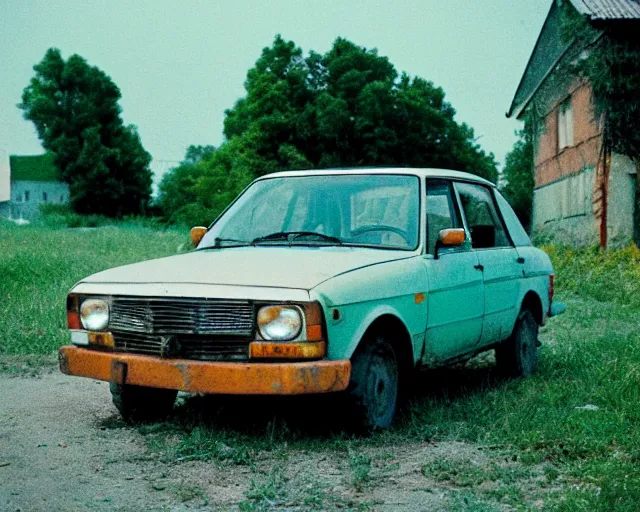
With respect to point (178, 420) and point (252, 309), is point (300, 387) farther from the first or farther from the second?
point (178, 420)

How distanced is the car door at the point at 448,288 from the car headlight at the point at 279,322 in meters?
1.27

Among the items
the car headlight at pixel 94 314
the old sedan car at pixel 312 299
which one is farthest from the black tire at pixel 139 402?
the car headlight at pixel 94 314

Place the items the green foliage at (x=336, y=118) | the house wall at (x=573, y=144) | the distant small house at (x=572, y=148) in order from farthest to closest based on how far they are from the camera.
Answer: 1. the green foliage at (x=336, y=118)
2. the house wall at (x=573, y=144)
3. the distant small house at (x=572, y=148)

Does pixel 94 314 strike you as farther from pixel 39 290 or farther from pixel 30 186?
pixel 30 186

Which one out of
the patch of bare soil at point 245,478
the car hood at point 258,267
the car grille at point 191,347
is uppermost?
the car hood at point 258,267

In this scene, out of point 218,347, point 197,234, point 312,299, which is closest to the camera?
point 312,299

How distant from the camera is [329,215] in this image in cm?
593

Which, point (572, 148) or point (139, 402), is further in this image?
point (572, 148)

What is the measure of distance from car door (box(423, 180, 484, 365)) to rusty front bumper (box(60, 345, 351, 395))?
1207 mm

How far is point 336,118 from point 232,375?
118 ft

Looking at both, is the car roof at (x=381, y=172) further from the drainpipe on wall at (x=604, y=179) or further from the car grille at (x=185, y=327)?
the drainpipe on wall at (x=604, y=179)

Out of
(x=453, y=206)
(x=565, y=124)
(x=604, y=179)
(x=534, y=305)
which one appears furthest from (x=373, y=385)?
(x=565, y=124)

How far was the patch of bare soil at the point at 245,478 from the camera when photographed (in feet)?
13.3

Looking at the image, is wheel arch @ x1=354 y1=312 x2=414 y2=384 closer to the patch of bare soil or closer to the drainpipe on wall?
the patch of bare soil
